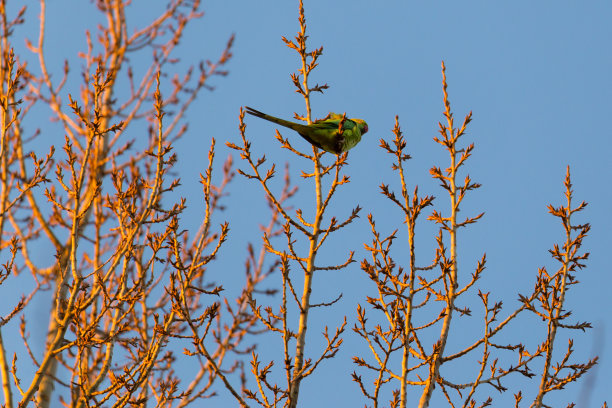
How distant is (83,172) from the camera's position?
16.1ft

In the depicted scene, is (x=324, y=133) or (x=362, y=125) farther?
(x=362, y=125)

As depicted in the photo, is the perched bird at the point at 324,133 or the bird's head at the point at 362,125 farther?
the bird's head at the point at 362,125

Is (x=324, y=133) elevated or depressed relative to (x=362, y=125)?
depressed

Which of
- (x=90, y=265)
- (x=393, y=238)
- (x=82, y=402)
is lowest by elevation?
(x=82, y=402)

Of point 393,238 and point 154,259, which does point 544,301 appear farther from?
point 154,259

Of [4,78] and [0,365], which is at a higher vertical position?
[4,78]

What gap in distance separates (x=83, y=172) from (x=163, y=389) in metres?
1.93

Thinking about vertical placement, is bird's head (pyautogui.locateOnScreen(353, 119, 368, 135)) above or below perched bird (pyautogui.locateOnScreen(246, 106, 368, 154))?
above

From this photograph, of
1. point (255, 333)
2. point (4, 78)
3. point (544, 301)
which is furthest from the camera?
point (255, 333)

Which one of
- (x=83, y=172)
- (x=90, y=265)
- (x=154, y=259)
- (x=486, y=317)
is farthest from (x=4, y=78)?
(x=486, y=317)

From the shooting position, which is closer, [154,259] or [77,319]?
[77,319]

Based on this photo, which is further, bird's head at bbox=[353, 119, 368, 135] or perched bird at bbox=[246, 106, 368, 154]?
bird's head at bbox=[353, 119, 368, 135]

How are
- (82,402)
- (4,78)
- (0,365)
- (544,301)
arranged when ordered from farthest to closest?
(4,78) → (0,365) → (82,402) → (544,301)

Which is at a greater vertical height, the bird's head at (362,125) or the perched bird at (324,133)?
the bird's head at (362,125)
